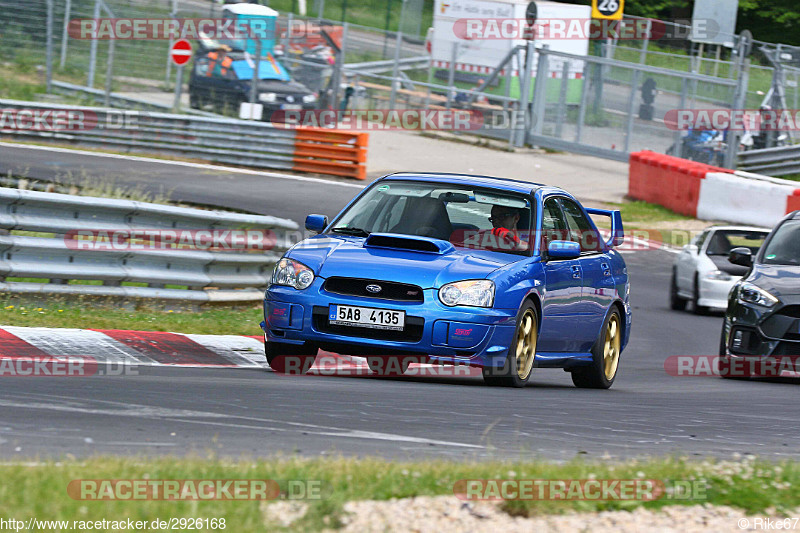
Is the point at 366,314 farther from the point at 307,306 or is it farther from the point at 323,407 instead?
the point at 323,407

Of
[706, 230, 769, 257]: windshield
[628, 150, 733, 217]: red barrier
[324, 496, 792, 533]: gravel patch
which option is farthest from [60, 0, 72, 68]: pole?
[324, 496, 792, 533]: gravel patch

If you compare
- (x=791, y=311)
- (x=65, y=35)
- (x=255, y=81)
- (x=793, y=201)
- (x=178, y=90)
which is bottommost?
(x=791, y=311)

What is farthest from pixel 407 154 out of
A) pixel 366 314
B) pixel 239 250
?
pixel 366 314

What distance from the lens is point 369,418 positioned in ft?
20.9

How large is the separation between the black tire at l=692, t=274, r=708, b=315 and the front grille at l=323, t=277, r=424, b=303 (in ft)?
30.9

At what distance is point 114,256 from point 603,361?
4.07 m

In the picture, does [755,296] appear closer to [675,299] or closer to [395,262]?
[395,262]

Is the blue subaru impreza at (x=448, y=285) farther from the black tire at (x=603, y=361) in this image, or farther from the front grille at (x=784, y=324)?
the front grille at (x=784, y=324)

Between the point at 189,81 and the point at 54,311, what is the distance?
1926cm

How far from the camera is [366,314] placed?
8062 mm

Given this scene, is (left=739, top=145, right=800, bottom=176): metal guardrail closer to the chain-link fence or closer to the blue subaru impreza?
the chain-link fence

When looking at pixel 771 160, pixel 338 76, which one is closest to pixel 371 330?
pixel 771 160

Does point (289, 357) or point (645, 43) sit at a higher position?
point (645, 43)

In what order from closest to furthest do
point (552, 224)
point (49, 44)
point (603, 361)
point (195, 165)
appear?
point (552, 224) → point (603, 361) → point (195, 165) → point (49, 44)
